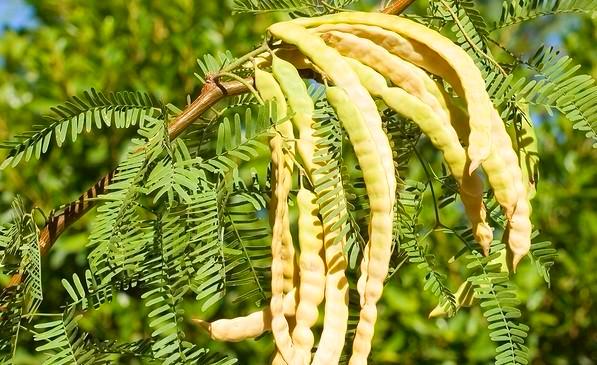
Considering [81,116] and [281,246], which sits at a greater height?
[81,116]

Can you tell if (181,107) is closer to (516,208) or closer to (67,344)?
(67,344)

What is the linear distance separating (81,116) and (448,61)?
0.32m

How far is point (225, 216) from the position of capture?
80cm

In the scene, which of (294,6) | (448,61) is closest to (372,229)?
(448,61)

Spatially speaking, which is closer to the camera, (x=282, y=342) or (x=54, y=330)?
(x=282, y=342)

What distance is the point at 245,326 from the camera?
0.76 m

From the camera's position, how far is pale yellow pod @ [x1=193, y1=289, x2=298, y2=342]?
750 mm

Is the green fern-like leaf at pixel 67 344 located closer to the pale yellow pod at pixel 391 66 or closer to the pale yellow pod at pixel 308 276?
the pale yellow pod at pixel 308 276

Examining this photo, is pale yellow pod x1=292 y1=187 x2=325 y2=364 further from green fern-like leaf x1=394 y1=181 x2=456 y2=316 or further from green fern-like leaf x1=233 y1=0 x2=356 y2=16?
green fern-like leaf x1=233 y1=0 x2=356 y2=16

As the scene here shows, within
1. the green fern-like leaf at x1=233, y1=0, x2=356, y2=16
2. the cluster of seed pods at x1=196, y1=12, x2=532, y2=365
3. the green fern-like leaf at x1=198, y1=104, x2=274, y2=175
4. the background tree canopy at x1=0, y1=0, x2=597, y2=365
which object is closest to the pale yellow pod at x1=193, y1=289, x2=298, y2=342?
the cluster of seed pods at x1=196, y1=12, x2=532, y2=365

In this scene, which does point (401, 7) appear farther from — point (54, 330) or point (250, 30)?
Result: point (250, 30)

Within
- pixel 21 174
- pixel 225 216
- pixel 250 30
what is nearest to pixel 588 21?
pixel 250 30

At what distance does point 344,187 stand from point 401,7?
8.6 inches

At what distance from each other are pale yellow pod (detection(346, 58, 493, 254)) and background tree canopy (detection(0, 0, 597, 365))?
1.22m
